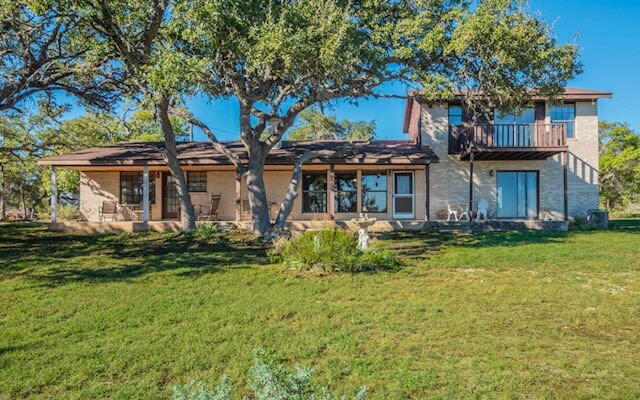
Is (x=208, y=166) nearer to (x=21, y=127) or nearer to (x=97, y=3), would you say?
(x=97, y=3)

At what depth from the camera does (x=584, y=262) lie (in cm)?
897

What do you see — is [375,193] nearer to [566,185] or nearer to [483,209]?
[483,209]

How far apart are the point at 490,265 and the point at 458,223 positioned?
22.1 ft

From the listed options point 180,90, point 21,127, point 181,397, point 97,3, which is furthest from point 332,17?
point 21,127

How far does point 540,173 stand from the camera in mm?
17578

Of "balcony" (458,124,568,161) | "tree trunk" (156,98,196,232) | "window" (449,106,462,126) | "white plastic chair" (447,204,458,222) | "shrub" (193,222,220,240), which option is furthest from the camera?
"window" (449,106,462,126)

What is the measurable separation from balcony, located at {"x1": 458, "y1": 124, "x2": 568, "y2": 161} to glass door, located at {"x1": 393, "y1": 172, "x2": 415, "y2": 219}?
8.34 feet

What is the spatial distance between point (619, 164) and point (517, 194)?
18873mm

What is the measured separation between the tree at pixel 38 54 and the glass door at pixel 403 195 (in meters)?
11.8

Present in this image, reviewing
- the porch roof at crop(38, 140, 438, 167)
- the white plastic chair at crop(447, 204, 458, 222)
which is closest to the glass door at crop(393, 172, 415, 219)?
the porch roof at crop(38, 140, 438, 167)

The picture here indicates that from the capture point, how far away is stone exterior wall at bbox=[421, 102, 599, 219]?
57.0ft

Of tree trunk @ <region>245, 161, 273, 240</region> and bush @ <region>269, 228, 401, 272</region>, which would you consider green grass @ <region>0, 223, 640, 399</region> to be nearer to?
bush @ <region>269, 228, 401, 272</region>

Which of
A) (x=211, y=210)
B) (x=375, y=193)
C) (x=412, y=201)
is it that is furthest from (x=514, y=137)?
(x=211, y=210)

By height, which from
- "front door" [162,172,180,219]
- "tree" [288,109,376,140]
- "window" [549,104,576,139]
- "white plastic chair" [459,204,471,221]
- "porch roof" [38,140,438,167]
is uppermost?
A: "tree" [288,109,376,140]
